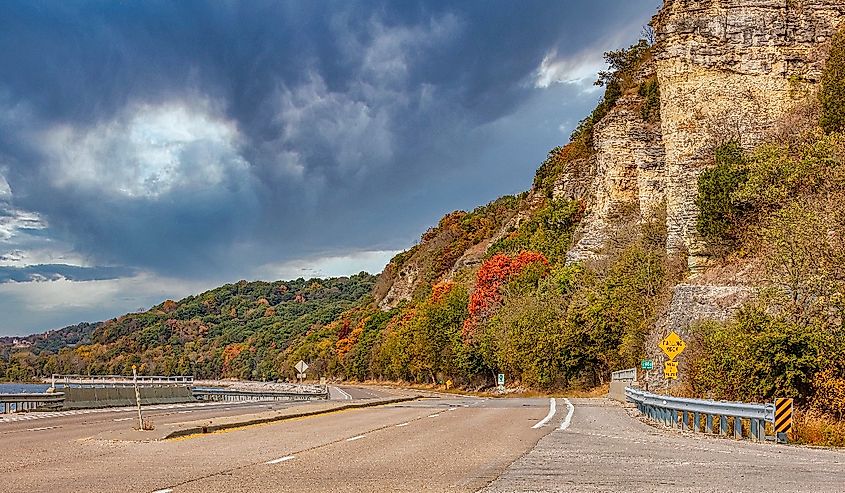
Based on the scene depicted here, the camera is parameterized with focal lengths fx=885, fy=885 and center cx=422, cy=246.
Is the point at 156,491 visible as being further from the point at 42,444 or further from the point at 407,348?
the point at 407,348

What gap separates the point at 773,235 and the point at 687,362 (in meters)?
5.16

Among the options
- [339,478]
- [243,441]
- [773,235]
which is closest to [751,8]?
[773,235]

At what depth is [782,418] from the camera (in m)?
17.8

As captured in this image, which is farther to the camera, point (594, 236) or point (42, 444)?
point (594, 236)

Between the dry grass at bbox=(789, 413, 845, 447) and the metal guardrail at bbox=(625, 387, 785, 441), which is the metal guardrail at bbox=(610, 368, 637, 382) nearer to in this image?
the metal guardrail at bbox=(625, 387, 785, 441)

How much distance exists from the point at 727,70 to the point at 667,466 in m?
46.3

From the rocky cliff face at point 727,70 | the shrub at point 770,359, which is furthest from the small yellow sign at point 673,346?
the rocky cliff face at point 727,70

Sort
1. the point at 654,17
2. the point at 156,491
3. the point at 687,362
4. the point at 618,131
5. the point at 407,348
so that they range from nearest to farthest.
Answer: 1. the point at 156,491
2. the point at 687,362
3. the point at 618,131
4. the point at 654,17
5. the point at 407,348

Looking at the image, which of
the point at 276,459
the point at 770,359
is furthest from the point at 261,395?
the point at 276,459

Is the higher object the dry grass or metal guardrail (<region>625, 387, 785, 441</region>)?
metal guardrail (<region>625, 387, 785, 441</region>)

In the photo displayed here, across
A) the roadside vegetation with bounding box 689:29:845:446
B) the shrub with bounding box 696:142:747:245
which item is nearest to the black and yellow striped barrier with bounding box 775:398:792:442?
the roadside vegetation with bounding box 689:29:845:446

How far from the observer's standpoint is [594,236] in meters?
71.3

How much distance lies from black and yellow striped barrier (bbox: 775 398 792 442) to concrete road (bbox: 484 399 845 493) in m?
0.73

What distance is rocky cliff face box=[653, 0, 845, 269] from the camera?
52.8m
